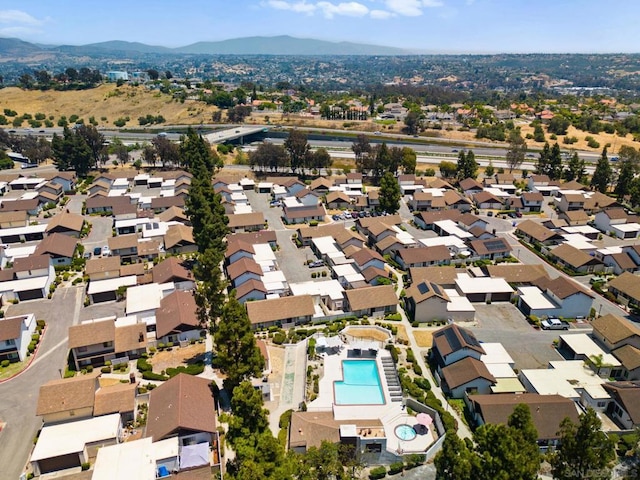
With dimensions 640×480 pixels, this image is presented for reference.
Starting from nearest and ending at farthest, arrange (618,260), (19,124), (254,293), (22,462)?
1. (22,462)
2. (254,293)
3. (618,260)
4. (19,124)

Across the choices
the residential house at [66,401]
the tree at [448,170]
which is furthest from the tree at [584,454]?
the tree at [448,170]

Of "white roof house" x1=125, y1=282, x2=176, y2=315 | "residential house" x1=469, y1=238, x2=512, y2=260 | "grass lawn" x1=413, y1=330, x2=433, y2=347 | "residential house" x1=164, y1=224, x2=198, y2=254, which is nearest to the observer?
"grass lawn" x1=413, y1=330, x2=433, y2=347

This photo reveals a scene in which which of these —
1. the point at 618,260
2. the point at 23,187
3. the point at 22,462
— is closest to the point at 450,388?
the point at 22,462

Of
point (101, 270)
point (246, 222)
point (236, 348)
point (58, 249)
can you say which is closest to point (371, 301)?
point (236, 348)

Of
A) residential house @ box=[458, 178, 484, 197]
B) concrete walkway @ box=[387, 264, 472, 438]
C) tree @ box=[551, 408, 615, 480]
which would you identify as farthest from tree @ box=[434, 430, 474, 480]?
residential house @ box=[458, 178, 484, 197]

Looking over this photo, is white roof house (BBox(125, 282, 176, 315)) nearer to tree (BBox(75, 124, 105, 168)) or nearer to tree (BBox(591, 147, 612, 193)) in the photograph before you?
tree (BBox(75, 124, 105, 168))

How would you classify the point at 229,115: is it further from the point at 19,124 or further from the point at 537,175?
the point at 537,175
